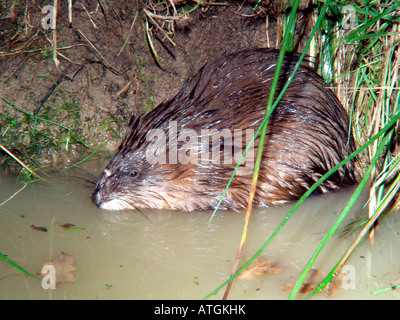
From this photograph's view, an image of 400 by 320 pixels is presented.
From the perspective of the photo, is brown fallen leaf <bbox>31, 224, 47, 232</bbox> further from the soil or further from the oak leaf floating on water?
the soil

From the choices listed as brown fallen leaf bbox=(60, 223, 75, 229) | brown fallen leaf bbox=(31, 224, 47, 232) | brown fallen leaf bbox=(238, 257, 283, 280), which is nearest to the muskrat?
brown fallen leaf bbox=(60, 223, 75, 229)

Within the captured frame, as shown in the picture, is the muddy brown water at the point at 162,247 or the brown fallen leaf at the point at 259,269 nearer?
the muddy brown water at the point at 162,247

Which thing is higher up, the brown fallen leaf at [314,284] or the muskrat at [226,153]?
the muskrat at [226,153]

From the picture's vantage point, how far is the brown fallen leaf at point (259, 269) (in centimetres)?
222

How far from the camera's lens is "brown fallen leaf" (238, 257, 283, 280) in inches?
87.6

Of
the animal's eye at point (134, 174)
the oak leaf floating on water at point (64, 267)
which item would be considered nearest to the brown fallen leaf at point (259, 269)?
the oak leaf floating on water at point (64, 267)

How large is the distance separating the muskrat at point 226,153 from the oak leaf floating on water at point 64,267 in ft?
2.05

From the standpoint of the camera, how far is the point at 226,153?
9.53 ft

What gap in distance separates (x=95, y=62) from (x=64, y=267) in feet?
6.13

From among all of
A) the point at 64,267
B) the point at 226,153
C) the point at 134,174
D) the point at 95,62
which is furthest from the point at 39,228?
the point at 95,62

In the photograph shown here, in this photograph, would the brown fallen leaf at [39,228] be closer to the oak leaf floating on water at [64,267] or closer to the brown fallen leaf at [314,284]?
the oak leaf floating on water at [64,267]

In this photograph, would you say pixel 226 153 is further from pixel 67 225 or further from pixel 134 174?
pixel 67 225
